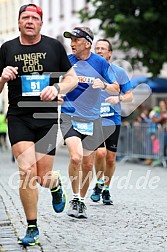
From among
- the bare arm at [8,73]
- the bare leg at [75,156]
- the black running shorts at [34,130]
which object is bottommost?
the bare leg at [75,156]

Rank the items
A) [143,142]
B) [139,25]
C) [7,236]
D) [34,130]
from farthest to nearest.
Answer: [139,25] < [143,142] < [7,236] < [34,130]

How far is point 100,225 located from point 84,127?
1.29 meters

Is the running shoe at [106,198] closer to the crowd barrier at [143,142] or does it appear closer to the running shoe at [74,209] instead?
the running shoe at [74,209]

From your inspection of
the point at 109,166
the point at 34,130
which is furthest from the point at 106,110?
the point at 34,130

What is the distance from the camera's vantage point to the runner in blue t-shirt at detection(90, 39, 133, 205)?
11.2m

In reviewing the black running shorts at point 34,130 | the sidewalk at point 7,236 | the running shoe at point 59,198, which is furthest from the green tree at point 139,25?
the black running shorts at point 34,130

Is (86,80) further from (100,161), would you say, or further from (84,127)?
(100,161)

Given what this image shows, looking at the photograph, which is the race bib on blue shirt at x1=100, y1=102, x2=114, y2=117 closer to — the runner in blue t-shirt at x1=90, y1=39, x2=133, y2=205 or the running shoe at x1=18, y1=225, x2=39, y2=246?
the runner in blue t-shirt at x1=90, y1=39, x2=133, y2=205

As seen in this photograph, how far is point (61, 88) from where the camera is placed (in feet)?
25.5

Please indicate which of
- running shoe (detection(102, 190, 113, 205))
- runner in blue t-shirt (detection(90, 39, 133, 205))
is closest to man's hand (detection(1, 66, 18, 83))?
runner in blue t-shirt (detection(90, 39, 133, 205))

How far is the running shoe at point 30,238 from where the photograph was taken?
7.45 metres

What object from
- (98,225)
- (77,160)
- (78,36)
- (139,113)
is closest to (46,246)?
(98,225)

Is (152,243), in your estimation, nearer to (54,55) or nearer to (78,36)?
(54,55)

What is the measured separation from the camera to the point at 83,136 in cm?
978
